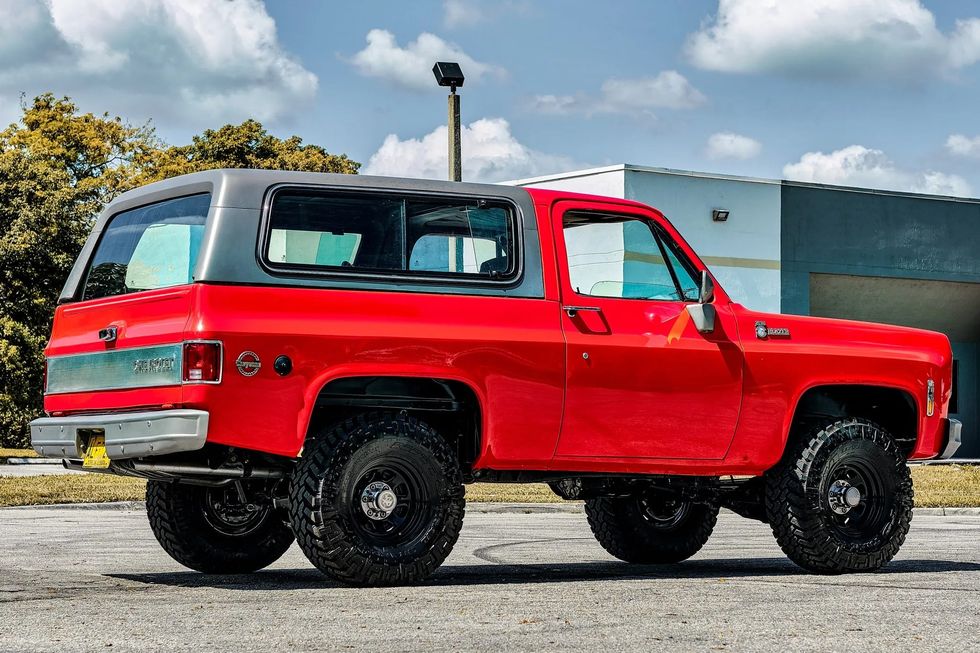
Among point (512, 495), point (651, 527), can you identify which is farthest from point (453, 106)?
point (651, 527)

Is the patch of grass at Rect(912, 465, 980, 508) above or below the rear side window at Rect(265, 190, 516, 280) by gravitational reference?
below

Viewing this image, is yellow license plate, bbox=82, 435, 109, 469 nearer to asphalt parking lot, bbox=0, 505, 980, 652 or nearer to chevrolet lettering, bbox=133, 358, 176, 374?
chevrolet lettering, bbox=133, 358, 176, 374

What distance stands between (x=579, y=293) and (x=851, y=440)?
2.07 m

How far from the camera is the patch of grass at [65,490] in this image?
1805cm

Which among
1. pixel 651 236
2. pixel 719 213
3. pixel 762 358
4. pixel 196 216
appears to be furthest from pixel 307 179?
pixel 719 213

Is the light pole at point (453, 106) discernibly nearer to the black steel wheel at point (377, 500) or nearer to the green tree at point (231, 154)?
the black steel wheel at point (377, 500)

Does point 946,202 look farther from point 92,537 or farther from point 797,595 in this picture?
point 797,595

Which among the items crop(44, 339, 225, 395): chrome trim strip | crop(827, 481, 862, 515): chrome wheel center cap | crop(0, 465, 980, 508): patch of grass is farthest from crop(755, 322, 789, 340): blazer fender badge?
crop(0, 465, 980, 508): patch of grass

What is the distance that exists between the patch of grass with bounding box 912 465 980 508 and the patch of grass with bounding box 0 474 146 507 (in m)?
10.1

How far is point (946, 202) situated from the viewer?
33.4 meters

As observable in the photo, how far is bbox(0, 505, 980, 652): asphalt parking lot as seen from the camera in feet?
19.5

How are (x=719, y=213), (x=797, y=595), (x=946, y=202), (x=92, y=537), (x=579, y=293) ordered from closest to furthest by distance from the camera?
(x=797, y=595)
(x=579, y=293)
(x=92, y=537)
(x=719, y=213)
(x=946, y=202)

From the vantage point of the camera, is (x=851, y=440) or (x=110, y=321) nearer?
(x=110, y=321)

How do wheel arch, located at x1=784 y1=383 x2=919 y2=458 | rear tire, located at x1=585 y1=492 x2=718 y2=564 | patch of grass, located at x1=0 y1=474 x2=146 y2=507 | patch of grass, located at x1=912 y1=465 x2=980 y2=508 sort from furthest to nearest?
1. patch of grass, located at x1=912 y1=465 x2=980 y2=508
2. patch of grass, located at x1=0 y1=474 x2=146 y2=507
3. rear tire, located at x1=585 y1=492 x2=718 y2=564
4. wheel arch, located at x1=784 y1=383 x2=919 y2=458
